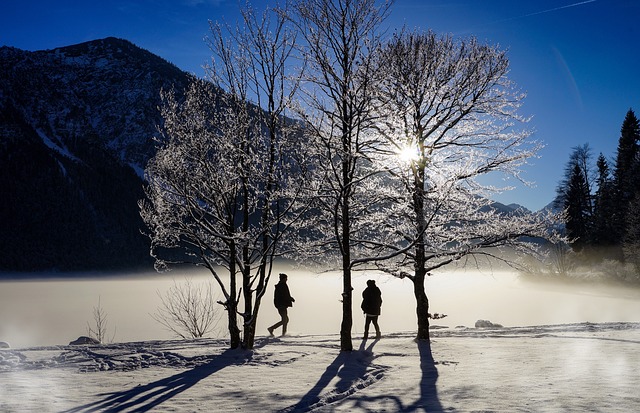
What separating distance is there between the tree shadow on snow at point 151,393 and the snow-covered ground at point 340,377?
0.02 metres

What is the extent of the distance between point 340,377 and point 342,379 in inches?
6.3

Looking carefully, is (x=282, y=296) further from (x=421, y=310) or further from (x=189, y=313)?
(x=189, y=313)

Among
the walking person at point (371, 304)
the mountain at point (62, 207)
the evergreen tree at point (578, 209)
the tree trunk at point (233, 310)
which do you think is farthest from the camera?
the mountain at point (62, 207)

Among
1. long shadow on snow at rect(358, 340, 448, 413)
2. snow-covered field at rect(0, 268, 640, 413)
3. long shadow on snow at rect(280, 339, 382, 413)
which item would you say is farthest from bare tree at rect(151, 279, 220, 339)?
long shadow on snow at rect(358, 340, 448, 413)

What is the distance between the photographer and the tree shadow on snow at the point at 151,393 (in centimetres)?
687

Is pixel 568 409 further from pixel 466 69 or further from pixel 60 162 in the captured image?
pixel 60 162

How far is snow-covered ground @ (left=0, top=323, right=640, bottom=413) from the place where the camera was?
6863 millimetres

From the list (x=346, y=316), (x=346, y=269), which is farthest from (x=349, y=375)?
(x=346, y=269)

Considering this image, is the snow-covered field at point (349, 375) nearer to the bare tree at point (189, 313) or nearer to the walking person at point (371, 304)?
the walking person at point (371, 304)

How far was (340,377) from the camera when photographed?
28.5ft

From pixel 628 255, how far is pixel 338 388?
4220cm

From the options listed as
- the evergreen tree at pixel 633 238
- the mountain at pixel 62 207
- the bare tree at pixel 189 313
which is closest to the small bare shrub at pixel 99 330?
the bare tree at pixel 189 313

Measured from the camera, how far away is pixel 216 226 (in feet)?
43.4

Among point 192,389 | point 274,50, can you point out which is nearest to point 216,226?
point 274,50
